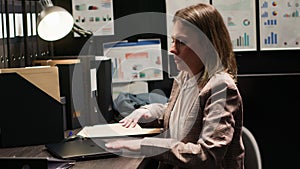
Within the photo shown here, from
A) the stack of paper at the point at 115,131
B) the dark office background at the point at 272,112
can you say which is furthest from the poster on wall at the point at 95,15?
the stack of paper at the point at 115,131

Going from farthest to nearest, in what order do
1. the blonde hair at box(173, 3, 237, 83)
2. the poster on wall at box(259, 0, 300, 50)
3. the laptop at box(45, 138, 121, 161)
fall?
the poster on wall at box(259, 0, 300, 50)
the laptop at box(45, 138, 121, 161)
the blonde hair at box(173, 3, 237, 83)

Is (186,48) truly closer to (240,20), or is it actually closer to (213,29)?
(213,29)

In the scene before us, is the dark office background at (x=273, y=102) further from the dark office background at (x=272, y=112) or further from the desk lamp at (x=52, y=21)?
the desk lamp at (x=52, y=21)

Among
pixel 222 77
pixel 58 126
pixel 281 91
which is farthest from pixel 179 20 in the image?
pixel 281 91

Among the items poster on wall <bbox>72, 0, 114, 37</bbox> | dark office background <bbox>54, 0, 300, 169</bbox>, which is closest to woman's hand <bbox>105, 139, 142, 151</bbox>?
dark office background <bbox>54, 0, 300, 169</bbox>

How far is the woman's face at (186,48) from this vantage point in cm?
184

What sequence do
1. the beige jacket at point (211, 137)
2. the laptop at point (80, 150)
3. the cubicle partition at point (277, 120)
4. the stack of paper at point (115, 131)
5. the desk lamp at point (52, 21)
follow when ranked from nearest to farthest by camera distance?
the beige jacket at point (211, 137) → the laptop at point (80, 150) → the stack of paper at point (115, 131) → the desk lamp at point (52, 21) → the cubicle partition at point (277, 120)

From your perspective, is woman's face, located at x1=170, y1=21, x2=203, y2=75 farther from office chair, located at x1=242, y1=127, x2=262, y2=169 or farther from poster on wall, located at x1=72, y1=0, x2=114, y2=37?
poster on wall, located at x1=72, y1=0, x2=114, y2=37

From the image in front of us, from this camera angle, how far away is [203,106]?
1.79 metres

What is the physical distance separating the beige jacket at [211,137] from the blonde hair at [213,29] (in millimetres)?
57

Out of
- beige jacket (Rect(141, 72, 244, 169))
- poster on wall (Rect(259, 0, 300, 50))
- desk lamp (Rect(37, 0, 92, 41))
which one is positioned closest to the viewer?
beige jacket (Rect(141, 72, 244, 169))

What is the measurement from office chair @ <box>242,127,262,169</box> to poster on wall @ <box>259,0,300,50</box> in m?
1.28

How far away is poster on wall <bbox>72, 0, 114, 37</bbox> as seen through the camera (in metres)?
3.14

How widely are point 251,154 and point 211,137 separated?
0.32 meters
